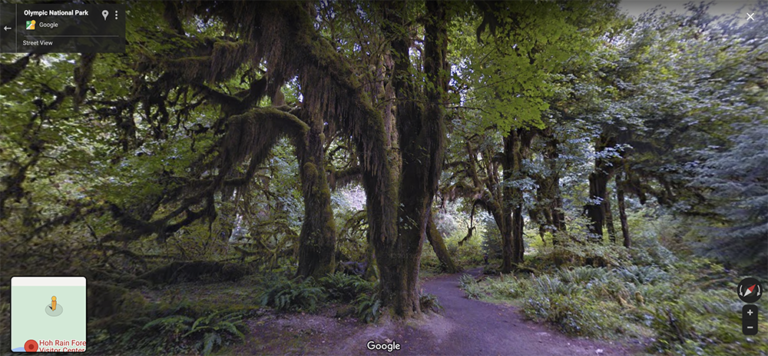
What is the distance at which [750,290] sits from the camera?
291 centimetres

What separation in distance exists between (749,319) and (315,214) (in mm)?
7378

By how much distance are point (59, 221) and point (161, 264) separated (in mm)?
3336

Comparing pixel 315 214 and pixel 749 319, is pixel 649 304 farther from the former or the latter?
pixel 315 214

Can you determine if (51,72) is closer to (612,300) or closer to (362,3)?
(362,3)

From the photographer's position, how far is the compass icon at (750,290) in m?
2.77

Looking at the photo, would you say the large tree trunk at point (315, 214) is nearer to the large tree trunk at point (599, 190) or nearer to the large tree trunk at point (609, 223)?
the large tree trunk at point (599, 190)

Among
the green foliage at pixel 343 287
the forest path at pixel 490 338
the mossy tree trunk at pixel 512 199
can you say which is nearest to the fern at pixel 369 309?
the forest path at pixel 490 338

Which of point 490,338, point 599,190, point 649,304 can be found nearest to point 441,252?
point 599,190

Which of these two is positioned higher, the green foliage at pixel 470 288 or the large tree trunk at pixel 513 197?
the large tree trunk at pixel 513 197

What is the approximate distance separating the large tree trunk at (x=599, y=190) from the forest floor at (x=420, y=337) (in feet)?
18.1

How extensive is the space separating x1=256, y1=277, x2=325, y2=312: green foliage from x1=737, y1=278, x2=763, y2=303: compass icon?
244 inches

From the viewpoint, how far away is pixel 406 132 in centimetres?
509

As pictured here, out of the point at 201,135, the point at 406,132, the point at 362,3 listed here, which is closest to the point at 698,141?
the point at 406,132

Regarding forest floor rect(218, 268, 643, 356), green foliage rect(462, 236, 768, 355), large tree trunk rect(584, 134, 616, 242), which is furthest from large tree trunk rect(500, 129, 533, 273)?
forest floor rect(218, 268, 643, 356)
